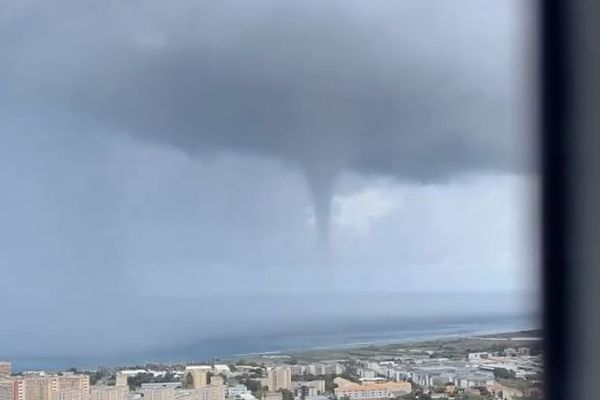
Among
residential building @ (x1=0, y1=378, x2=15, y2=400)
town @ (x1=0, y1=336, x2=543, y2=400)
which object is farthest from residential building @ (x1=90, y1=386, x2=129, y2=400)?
residential building @ (x1=0, y1=378, x2=15, y2=400)

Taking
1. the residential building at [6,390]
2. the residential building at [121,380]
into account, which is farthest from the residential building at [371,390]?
the residential building at [6,390]

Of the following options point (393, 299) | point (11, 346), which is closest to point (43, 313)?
point (11, 346)

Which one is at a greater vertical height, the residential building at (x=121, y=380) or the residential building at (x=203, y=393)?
the residential building at (x=121, y=380)

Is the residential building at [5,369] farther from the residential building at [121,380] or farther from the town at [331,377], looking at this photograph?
the residential building at [121,380]

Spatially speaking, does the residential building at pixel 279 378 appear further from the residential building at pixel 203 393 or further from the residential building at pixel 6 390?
the residential building at pixel 6 390

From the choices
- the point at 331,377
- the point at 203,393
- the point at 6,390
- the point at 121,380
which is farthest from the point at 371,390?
the point at 6,390

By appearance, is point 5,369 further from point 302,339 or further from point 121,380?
point 302,339

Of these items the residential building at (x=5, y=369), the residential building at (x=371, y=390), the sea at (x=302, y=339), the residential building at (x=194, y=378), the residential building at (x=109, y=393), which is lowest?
the residential building at (x=371, y=390)

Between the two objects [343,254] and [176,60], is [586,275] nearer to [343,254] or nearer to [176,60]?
[343,254]
